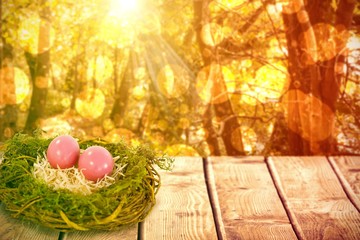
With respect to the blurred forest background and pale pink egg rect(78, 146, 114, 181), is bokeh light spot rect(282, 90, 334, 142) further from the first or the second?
pale pink egg rect(78, 146, 114, 181)

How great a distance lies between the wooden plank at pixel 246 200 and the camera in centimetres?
220

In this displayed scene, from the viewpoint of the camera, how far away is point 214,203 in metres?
2.45

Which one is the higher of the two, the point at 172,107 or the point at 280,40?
the point at 280,40

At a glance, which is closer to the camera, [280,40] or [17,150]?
[17,150]

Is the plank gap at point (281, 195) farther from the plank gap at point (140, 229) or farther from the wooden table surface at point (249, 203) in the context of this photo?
the plank gap at point (140, 229)

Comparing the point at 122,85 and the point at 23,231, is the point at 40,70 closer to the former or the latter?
the point at 122,85

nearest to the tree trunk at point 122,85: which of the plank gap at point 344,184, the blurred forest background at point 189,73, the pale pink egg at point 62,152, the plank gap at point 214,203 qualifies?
the blurred forest background at point 189,73

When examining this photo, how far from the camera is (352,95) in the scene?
10.8 ft

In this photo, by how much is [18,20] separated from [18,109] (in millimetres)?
525

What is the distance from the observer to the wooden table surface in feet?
7.07

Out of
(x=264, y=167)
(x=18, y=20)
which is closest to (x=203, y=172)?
(x=264, y=167)

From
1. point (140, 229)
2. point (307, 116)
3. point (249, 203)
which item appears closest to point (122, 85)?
point (307, 116)

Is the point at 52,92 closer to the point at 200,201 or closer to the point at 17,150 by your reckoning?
the point at 17,150

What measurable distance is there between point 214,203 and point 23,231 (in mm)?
818
